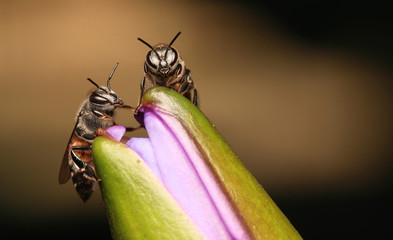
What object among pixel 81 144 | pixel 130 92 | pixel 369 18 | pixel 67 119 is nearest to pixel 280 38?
pixel 369 18

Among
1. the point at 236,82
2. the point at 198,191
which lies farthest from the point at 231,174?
the point at 236,82

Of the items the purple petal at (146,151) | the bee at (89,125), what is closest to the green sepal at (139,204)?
the purple petal at (146,151)

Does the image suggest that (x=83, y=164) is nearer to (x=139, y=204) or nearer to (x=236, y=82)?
(x=139, y=204)

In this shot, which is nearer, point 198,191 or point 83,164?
point 198,191

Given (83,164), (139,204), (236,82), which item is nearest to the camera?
(139,204)

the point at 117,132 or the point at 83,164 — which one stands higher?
the point at 117,132

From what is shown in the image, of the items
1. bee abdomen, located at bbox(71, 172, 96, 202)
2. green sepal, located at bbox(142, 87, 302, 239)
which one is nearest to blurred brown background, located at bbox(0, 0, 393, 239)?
bee abdomen, located at bbox(71, 172, 96, 202)

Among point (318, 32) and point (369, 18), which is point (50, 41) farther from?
point (369, 18)
